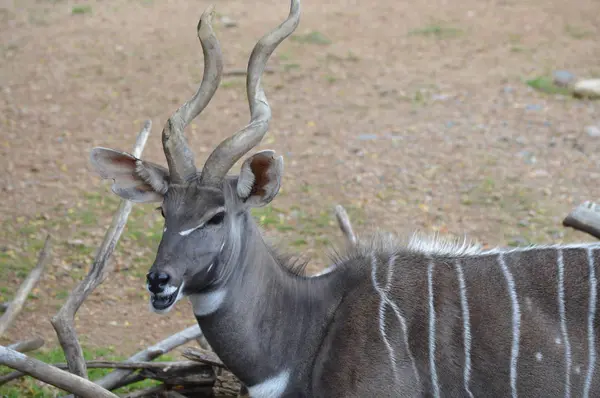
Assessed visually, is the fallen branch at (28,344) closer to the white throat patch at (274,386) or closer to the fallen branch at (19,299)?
the fallen branch at (19,299)

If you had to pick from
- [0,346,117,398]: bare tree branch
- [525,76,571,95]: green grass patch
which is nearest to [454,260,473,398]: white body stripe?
[0,346,117,398]: bare tree branch

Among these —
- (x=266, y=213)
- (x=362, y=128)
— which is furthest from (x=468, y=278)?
(x=362, y=128)

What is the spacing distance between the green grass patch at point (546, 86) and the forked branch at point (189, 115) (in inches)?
219

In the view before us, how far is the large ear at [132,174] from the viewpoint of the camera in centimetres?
320

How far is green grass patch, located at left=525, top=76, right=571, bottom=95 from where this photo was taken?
835cm

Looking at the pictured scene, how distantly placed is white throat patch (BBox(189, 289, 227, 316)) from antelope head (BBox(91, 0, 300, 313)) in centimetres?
6

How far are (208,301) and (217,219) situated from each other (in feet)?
0.99

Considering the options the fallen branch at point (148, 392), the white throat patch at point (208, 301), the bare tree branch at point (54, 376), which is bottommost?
the fallen branch at point (148, 392)

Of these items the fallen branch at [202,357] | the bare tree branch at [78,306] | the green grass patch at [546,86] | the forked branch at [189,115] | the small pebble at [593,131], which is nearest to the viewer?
the forked branch at [189,115]

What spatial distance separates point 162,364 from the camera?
13.1 feet

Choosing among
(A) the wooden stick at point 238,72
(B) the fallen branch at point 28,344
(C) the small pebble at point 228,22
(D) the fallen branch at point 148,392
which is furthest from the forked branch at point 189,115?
(C) the small pebble at point 228,22

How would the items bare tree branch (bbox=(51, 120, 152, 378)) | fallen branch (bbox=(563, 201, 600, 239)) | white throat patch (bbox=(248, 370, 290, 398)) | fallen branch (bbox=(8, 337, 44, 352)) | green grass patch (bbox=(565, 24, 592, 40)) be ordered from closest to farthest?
white throat patch (bbox=(248, 370, 290, 398))
bare tree branch (bbox=(51, 120, 152, 378))
fallen branch (bbox=(8, 337, 44, 352))
fallen branch (bbox=(563, 201, 600, 239))
green grass patch (bbox=(565, 24, 592, 40))

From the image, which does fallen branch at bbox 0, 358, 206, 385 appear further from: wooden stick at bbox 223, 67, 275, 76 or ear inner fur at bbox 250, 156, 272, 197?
wooden stick at bbox 223, 67, 275, 76

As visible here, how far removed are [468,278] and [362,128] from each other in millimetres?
4389
